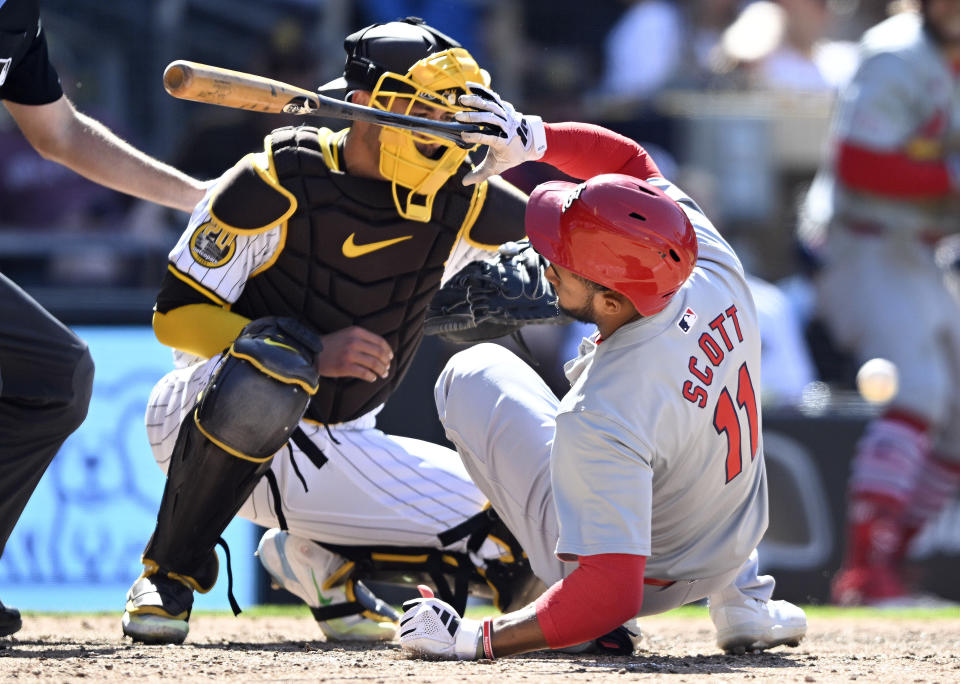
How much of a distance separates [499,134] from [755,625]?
1.41 m

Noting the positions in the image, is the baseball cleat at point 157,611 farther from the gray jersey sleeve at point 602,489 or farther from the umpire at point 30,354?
the gray jersey sleeve at point 602,489

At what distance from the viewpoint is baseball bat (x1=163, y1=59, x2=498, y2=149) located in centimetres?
333

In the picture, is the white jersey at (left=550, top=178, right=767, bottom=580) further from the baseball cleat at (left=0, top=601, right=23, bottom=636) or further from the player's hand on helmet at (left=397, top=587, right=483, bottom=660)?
the baseball cleat at (left=0, top=601, right=23, bottom=636)

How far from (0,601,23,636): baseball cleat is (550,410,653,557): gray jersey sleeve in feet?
5.30

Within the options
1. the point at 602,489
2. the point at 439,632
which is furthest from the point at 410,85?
the point at 439,632

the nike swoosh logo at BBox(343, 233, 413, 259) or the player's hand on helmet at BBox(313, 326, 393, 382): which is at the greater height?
the nike swoosh logo at BBox(343, 233, 413, 259)

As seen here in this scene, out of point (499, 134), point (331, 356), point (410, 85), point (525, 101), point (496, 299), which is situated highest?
point (525, 101)

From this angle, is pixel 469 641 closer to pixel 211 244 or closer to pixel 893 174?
pixel 211 244

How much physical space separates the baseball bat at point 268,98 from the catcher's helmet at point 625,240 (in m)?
0.52

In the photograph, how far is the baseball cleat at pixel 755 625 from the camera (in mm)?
3762

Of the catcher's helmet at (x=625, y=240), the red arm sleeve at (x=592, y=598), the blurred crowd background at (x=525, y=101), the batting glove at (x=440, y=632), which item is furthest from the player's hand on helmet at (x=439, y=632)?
the blurred crowd background at (x=525, y=101)

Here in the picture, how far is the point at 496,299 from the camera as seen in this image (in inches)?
159

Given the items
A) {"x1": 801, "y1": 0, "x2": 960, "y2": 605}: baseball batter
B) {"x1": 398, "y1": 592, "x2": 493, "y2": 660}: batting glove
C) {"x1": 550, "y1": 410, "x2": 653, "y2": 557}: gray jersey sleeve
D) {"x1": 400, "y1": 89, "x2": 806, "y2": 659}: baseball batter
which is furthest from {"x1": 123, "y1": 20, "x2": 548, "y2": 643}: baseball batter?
{"x1": 801, "y1": 0, "x2": 960, "y2": 605}: baseball batter

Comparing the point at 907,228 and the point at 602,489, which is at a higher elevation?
the point at 907,228
